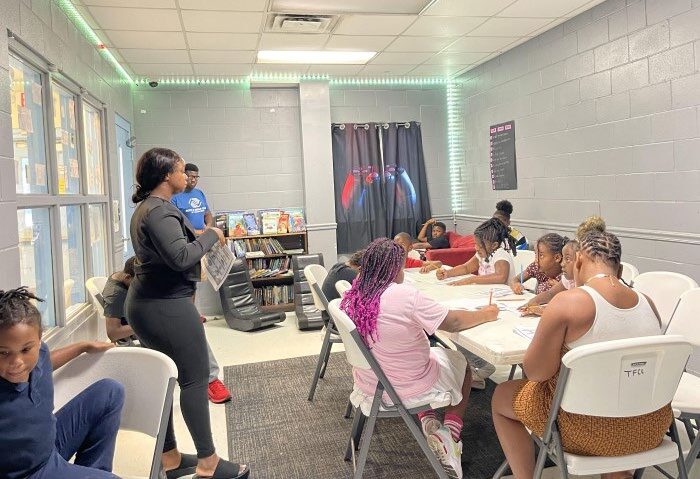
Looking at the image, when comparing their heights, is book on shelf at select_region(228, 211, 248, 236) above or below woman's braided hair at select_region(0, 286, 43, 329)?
above

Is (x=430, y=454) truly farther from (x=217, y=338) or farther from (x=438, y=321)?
(x=217, y=338)

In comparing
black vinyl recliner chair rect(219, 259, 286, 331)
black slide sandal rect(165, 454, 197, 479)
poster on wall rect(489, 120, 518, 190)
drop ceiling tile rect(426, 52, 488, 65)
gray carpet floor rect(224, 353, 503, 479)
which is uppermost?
drop ceiling tile rect(426, 52, 488, 65)

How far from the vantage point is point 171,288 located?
91.0 inches

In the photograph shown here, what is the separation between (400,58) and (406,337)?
4159 mm

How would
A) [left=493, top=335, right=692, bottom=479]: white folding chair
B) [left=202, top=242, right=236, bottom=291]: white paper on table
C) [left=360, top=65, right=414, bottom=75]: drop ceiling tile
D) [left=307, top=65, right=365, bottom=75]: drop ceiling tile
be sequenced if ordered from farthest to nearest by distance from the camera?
[left=360, top=65, right=414, bottom=75]: drop ceiling tile < [left=307, top=65, right=365, bottom=75]: drop ceiling tile < [left=202, top=242, right=236, bottom=291]: white paper on table < [left=493, top=335, right=692, bottom=479]: white folding chair

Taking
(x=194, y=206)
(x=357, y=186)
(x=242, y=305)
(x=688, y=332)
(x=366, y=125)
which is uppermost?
(x=366, y=125)

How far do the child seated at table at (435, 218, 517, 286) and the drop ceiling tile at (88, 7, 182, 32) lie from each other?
107 inches

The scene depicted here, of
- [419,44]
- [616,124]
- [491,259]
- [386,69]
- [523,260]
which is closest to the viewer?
[491,259]

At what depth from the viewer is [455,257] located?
18.6 feet

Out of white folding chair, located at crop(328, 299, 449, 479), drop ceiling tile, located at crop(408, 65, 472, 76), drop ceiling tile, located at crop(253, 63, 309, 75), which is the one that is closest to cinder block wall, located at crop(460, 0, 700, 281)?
drop ceiling tile, located at crop(408, 65, 472, 76)

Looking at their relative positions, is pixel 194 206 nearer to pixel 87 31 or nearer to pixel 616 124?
pixel 87 31

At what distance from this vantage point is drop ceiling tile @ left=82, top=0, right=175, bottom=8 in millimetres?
3683

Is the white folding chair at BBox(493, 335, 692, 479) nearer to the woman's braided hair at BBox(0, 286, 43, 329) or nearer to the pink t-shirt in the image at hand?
the pink t-shirt

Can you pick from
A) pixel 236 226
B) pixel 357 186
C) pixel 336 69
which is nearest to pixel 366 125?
pixel 357 186
